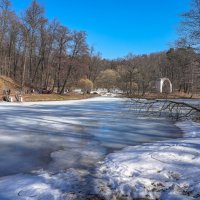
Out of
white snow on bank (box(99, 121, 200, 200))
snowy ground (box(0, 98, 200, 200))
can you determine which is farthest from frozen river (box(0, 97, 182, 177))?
white snow on bank (box(99, 121, 200, 200))

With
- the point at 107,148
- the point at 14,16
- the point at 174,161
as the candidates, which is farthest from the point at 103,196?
the point at 14,16

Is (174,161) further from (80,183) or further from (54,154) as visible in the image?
(54,154)

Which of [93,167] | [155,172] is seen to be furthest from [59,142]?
[155,172]

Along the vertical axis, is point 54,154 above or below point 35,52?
below

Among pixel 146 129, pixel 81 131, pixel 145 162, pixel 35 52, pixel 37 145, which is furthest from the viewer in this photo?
pixel 35 52

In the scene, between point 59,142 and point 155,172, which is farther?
point 59,142

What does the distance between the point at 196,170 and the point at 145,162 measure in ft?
3.50

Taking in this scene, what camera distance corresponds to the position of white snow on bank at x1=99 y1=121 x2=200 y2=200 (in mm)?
4312

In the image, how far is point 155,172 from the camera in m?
5.14

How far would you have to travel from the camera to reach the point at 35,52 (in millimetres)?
39438

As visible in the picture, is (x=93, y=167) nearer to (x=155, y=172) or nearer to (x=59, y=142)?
(x=155, y=172)

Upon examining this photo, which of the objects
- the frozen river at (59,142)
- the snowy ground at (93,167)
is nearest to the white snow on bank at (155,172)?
the snowy ground at (93,167)

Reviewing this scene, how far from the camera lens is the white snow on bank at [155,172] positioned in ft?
14.1

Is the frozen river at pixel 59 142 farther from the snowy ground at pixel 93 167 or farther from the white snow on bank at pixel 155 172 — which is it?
the white snow on bank at pixel 155 172
